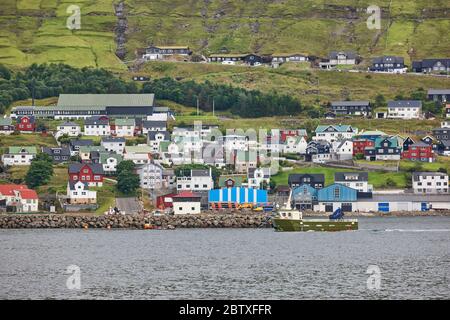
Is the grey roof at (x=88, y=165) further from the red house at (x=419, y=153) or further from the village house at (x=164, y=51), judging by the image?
the village house at (x=164, y=51)

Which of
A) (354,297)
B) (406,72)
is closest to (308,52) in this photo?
(406,72)

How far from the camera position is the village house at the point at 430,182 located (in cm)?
12500

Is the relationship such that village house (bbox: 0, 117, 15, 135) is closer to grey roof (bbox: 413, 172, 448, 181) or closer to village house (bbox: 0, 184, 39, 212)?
village house (bbox: 0, 184, 39, 212)

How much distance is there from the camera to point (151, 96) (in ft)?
541

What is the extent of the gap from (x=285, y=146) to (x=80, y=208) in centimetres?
3465

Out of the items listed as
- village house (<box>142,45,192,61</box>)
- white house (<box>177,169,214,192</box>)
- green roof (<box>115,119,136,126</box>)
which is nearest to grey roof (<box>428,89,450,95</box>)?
green roof (<box>115,119,136,126</box>)

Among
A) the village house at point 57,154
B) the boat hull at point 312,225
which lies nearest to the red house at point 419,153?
the boat hull at point 312,225

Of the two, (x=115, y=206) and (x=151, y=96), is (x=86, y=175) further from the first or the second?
(x=151, y=96)

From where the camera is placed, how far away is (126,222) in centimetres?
10756

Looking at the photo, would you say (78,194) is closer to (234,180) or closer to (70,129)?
(234,180)

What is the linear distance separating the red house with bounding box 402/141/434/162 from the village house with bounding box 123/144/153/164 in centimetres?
2930

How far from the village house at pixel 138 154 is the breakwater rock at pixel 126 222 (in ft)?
88.3

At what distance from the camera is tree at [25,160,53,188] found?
122688 millimetres

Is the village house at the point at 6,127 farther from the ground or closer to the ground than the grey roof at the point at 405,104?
closer to the ground
